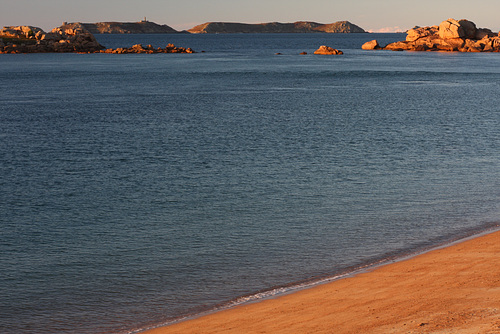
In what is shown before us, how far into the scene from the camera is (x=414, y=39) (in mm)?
186000

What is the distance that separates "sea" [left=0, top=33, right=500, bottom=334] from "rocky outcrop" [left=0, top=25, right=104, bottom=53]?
132 m

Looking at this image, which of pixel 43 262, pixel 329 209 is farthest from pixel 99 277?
pixel 329 209

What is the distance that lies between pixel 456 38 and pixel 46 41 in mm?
111074

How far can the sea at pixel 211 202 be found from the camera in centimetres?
1419

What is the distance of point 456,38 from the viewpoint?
173 metres

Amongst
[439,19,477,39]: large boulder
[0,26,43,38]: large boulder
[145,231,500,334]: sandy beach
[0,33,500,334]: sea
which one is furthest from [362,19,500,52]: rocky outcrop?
[145,231,500,334]: sandy beach

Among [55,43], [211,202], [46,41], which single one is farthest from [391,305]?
[46,41]

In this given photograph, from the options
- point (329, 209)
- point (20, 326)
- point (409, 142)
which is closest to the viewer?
point (20, 326)

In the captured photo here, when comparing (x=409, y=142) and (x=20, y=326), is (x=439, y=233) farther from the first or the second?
(x=409, y=142)

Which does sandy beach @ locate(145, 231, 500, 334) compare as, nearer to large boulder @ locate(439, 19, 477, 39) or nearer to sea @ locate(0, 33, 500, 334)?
sea @ locate(0, 33, 500, 334)

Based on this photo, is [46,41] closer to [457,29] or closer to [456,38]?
[457,29]

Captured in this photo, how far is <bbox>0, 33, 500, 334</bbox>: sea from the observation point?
46.5ft

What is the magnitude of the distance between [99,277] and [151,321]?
315 centimetres

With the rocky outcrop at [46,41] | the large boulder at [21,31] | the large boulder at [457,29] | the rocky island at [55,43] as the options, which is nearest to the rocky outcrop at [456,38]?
the large boulder at [457,29]
